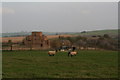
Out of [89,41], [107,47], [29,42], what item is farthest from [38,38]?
[107,47]

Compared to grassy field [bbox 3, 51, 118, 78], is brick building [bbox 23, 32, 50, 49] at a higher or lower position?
higher

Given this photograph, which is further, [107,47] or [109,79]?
[107,47]

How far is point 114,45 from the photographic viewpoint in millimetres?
63500

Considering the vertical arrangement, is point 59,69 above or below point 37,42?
below

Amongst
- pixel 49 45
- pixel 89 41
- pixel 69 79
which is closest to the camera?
pixel 69 79

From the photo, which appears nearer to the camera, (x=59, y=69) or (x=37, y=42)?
(x=59, y=69)

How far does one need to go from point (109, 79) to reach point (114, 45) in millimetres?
55842

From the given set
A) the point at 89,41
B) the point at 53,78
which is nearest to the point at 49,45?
the point at 89,41

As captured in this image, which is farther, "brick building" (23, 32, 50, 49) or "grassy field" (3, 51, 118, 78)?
"brick building" (23, 32, 50, 49)

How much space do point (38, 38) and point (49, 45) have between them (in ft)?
19.5

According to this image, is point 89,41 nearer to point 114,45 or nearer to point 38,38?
point 114,45

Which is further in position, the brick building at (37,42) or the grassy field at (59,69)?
the brick building at (37,42)

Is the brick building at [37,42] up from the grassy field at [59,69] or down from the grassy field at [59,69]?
up

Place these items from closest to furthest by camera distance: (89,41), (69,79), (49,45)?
(69,79) → (49,45) → (89,41)
